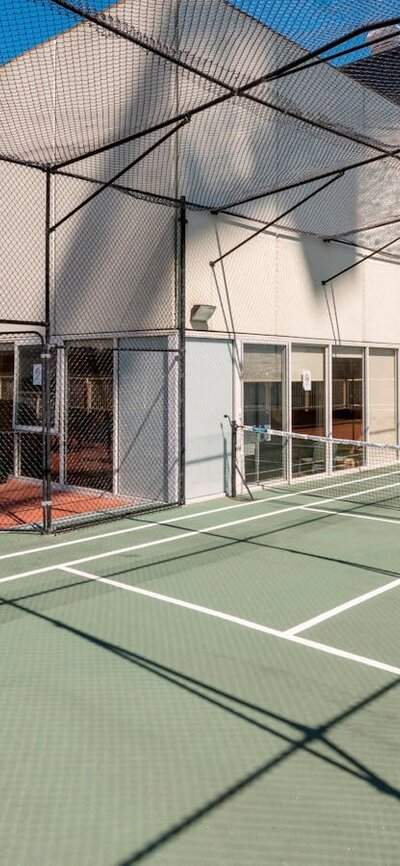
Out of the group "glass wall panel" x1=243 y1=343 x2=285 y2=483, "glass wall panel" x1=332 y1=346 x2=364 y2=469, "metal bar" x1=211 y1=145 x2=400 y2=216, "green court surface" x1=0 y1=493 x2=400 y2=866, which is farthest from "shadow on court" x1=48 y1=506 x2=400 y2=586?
"metal bar" x1=211 y1=145 x2=400 y2=216

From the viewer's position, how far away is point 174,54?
19.6ft

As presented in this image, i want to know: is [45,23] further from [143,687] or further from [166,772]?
[166,772]

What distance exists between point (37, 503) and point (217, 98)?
5696mm

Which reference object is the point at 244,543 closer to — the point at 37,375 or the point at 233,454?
the point at 233,454

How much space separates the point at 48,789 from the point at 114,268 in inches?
297

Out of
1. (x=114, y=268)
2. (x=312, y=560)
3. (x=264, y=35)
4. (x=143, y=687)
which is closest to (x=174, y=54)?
(x=264, y=35)

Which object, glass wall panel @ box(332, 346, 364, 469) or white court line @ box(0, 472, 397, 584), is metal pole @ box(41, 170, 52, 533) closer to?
white court line @ box(0, 472, 397, 584)

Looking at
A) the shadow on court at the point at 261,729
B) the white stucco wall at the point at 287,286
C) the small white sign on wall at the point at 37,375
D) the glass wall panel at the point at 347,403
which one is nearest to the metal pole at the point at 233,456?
the white stucco wall at the point at 287,286

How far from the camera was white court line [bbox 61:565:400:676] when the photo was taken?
4.25 meters

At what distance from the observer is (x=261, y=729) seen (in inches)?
136

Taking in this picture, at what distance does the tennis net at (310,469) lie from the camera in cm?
993

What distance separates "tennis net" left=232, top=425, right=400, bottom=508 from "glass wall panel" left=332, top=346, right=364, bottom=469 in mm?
26

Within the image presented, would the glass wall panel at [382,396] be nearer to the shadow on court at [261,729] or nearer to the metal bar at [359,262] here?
the metal bar at [359,262]

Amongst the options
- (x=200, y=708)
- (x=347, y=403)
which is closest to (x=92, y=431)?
(x=347, y=403)
